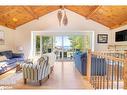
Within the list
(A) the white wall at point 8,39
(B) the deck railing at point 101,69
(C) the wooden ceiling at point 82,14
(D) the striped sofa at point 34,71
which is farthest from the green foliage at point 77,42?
(D) the striped sofa at point 34,71

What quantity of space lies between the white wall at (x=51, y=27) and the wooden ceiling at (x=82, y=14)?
1.06ft

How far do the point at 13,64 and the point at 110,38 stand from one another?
631cm

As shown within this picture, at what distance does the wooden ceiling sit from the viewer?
26.4 feet

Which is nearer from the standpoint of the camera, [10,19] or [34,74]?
[34,74]

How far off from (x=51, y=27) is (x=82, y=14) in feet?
6.84

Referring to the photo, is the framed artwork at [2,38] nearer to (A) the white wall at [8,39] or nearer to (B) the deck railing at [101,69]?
(A) the white wall at [8,39]

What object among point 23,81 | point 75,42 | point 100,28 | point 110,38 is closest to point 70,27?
point 75,42

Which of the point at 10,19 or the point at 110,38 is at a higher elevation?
the point at 10,19

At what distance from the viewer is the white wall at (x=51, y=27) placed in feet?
36.8

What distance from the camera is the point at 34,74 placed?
194 inches

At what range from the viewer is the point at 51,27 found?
1133 centimetres
